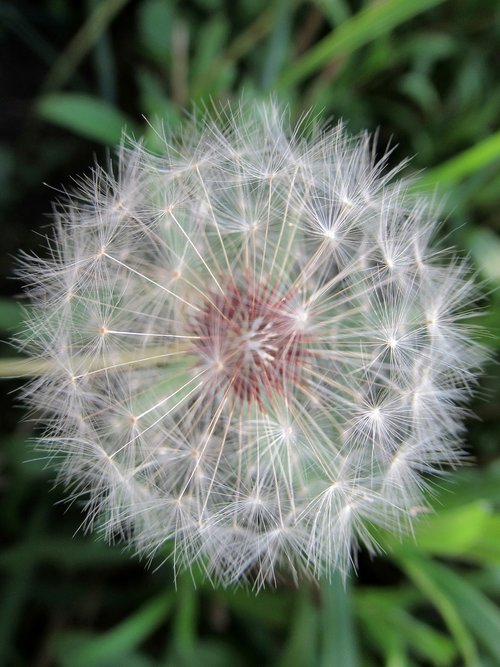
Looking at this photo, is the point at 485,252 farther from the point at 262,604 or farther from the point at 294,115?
the point at 262,604

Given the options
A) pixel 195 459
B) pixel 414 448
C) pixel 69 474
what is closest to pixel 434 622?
pixel 414 448

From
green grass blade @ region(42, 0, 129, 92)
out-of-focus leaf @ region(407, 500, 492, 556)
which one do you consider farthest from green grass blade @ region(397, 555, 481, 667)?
green grass blade @ region(42, 0, 129, 92)

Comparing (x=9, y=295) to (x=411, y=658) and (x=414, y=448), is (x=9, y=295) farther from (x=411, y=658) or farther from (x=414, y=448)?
(x=411, y=658)

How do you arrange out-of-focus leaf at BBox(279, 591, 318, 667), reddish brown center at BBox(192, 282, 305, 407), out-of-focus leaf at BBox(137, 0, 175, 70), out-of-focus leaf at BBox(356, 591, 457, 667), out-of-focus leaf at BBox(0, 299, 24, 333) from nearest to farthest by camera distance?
reddish brown center at BBox(192, 282, 305, 407)
out-of-focus leaf at BBox(0, 299, 24, 333)
out-of-focus leaf at BBox(356, 591, 457, 667)
out-of-focus leaf at BBox(279, 591, 318, 667)
out-of-focus leaf at BBox(137, 0, 175, 70)

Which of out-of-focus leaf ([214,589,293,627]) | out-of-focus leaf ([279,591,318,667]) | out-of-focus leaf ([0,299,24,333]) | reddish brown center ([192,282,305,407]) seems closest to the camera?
reddish brown center ([192,282,305,407])

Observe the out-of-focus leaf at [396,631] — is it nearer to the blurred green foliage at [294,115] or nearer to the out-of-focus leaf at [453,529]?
the blurred green foliage at [294,115]

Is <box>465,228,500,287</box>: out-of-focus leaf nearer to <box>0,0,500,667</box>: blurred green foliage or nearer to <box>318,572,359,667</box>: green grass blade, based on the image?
<box>0,0,500,667</box>: blurred green foliage

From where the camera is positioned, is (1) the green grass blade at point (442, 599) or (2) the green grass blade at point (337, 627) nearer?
(1) the green grass blade at point (442, 599)

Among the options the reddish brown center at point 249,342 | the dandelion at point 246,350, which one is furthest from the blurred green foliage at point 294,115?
the reddish brown center at point 249,342

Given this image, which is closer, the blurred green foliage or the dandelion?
the dandelion
